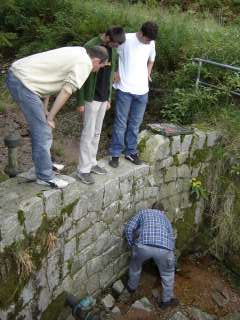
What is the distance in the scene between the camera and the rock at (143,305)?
6.26 m

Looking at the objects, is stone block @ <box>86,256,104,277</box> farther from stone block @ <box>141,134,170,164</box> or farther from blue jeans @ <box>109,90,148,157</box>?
stone block @ <box>141,134,170,164</box>

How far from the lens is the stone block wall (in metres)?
4.54

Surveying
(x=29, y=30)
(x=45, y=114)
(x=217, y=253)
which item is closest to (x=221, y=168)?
(x=217, y=253)

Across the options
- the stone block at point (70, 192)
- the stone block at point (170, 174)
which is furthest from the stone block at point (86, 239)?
the stone block at point (170, 174)

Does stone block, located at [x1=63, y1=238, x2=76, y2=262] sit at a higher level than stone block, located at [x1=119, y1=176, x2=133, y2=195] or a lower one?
Result: lower

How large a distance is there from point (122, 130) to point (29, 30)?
628cm

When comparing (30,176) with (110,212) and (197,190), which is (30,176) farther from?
(197,190)

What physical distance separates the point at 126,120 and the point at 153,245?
5.80 ft

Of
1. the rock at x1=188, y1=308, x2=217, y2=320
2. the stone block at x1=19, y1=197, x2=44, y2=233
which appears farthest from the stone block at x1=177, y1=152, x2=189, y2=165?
the stone block at x1=19, y1=197, x2=44, y2=233

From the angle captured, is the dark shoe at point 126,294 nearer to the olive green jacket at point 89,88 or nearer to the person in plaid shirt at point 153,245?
the person in plaid shirt at point 153,245

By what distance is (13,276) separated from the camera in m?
4.53

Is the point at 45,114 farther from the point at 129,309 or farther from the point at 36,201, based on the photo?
the point at 129,309

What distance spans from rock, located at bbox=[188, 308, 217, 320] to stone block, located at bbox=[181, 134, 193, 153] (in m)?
2.48

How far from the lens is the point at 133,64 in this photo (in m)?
5.78
